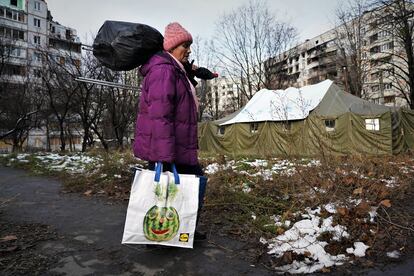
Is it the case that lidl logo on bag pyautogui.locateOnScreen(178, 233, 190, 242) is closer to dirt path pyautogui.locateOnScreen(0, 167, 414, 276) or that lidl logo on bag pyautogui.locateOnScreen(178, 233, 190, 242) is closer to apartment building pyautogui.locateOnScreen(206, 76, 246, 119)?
dirt path pyautogui.locateOnScreen(0, 167, 414, 276)

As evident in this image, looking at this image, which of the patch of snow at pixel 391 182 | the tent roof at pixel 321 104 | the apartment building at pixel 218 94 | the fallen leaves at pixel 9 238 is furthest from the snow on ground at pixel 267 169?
the apartment building at pixel 218 94

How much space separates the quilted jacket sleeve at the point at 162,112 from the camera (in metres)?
2.46

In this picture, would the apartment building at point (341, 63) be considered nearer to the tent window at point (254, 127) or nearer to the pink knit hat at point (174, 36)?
the tent window at point (254, 127)

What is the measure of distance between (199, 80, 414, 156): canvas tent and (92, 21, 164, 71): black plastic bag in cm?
909

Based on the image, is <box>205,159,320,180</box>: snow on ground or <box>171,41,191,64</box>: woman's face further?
<box>205,159,320,180</box>: snow on ground

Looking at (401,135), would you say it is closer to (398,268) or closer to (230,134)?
(230,134)

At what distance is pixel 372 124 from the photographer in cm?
1470

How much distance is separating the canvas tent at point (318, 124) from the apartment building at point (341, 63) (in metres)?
1.33

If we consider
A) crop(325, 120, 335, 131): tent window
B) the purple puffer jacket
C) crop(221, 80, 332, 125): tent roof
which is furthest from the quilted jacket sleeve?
crop(325, 120, 335, 131): tent window

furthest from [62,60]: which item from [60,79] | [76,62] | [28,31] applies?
[28,31]

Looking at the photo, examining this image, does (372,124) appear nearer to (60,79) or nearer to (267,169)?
(267,169)

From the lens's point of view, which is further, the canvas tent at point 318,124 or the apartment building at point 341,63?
the apartment building at point 341,63

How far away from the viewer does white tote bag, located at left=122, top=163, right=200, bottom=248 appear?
2316 mm

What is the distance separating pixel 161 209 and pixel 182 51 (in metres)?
1.41
